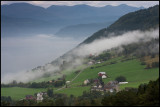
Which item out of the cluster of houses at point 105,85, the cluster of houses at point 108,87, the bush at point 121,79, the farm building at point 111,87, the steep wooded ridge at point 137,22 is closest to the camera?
the cluster of houses at point 108,87

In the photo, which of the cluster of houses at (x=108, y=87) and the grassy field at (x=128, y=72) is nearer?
the cluster of houses at (x=108, y=87)

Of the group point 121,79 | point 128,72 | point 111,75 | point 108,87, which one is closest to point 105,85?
Result: point 108,87

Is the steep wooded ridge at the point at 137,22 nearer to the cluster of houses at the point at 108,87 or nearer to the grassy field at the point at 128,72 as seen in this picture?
the grassy field at the point at 128,72

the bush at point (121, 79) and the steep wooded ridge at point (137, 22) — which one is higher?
the steep wooded ridge at point (137, 22)

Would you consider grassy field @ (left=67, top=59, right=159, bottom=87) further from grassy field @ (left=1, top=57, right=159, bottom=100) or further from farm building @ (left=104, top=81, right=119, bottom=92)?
farm building @ (left=104, top=81, right=119, bottom=92)

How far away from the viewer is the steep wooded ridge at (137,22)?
312ft

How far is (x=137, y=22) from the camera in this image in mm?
102438

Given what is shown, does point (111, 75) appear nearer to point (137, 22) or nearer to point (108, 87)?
point (108, 87)

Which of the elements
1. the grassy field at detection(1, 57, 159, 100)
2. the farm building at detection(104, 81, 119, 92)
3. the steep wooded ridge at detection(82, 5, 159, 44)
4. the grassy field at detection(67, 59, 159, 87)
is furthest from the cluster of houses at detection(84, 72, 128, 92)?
the steep wooded ridge at detection(82, 5, 159, 44)

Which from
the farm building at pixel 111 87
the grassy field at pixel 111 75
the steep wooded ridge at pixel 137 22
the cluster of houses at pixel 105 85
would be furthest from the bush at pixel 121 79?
the steep wooded ridge at pixel 137 22

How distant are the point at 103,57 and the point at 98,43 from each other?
27.5 m

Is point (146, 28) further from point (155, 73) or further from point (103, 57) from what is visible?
point (155, 73)

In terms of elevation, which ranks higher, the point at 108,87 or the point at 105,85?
the point at 105,85

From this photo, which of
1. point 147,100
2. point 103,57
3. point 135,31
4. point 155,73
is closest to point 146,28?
point 135,31
